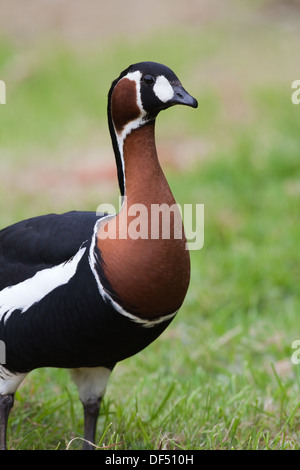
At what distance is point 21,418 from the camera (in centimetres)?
369

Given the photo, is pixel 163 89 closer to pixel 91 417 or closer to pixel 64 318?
pixel 64 318


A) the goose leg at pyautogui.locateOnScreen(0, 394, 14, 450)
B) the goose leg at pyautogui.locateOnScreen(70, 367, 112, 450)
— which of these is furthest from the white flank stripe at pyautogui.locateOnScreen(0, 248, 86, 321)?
the goose leg at pyautogui.locateOnScreen(70, 367, 112, 450)

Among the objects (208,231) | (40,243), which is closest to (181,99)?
(40,243)

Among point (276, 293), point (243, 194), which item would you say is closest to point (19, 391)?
point (276, 293)

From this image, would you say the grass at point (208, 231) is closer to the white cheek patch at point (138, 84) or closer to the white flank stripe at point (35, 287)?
the white flank stripe at point (35, 287)

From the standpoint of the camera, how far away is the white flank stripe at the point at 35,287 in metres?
3.05

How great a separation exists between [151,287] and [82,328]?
321 millimetres

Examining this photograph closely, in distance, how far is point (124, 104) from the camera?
2971 mm

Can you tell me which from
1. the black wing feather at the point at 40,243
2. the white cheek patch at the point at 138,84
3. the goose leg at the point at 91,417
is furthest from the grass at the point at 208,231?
the white cheek patch at the point at 138,84

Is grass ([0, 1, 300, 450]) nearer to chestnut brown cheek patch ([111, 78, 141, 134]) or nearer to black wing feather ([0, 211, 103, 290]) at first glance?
black wing feather ([0, 211, 103, 290])

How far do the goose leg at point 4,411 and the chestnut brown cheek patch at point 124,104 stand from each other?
49.3 inches

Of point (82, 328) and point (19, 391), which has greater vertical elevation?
point (82, 328)
